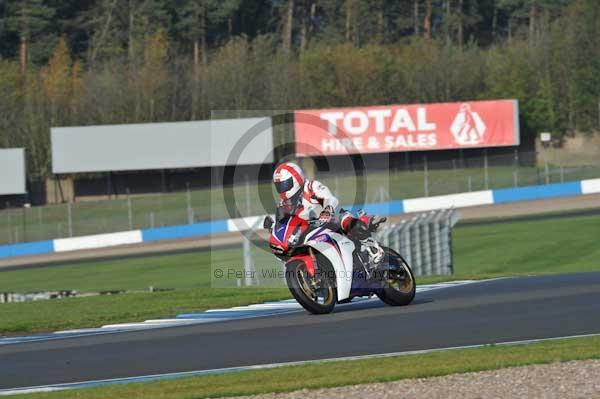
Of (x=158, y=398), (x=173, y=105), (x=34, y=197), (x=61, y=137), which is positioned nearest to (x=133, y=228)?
(x=61, y=137)

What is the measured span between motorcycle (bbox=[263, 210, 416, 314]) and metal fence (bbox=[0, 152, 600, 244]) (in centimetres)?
3177

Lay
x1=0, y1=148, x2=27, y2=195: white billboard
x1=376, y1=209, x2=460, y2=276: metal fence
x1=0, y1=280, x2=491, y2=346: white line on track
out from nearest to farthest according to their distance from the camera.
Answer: x1=0, y1=280, x2=491, y2=346: white line on track
x1=376, y1=209, x2=460, y2=276: metal fence
x1=0, y1=148, x2=27, y2=195: white billboard

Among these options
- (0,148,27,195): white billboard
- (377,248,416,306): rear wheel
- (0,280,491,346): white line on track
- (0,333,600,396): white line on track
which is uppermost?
(0,148,27,195): white billboard

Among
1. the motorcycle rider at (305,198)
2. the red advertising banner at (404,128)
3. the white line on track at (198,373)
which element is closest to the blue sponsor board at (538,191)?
the red advertising banner at (404,128)

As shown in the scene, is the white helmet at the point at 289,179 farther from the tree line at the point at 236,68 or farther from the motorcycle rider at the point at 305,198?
the tree line at the point at 236,68

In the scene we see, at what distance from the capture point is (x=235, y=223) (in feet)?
148

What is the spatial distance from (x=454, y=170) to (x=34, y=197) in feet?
83.0

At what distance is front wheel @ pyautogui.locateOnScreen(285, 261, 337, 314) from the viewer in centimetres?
1229

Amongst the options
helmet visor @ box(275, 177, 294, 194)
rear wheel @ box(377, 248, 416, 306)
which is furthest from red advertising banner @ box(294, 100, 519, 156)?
helmet visor @ box(275, 177, 294, 194)

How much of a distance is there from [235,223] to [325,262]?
32.7 m

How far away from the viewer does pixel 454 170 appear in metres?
47.1

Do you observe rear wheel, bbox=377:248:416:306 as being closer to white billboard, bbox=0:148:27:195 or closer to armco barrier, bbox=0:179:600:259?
armco barrier, bbox=0:179:600:259

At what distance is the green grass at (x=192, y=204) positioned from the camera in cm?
4569

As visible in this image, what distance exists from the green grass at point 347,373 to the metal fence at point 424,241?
14292 millimetres
